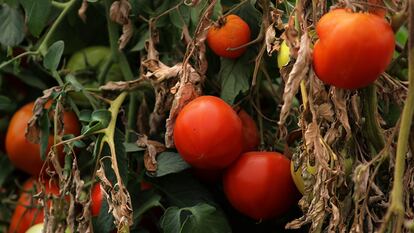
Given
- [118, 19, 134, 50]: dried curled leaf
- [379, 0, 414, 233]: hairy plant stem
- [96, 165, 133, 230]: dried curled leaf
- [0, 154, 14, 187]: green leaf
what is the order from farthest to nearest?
[0, 154, 14, 187]: green leaf, [118, 19, 134, 50]: dried curled leaf, [96, 165, 133, 230]: dried curled leaf, [379, 0, 414, 233]: hairy plant stem

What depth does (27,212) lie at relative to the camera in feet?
3.19

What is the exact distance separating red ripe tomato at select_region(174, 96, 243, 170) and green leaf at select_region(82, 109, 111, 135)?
8cm

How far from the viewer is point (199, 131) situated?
76 centimetres

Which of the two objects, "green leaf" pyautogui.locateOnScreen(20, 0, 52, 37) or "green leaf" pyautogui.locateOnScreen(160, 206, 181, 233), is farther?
"green leaf" pyautogui.locateOnScreen(20, 0, 52, 37)

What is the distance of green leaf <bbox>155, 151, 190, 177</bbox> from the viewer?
0.82 meters

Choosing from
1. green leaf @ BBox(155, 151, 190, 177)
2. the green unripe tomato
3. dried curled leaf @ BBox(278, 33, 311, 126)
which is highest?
dried curled leaf @ BBox(278, 33, 311, 126)

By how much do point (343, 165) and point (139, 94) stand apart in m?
0.34

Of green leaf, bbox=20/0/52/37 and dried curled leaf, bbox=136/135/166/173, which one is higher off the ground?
green leaf, bbox=20/0/52/37

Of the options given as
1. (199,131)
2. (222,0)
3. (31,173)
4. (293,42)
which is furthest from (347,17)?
(31,173)

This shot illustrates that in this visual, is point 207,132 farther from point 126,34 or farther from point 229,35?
point 126,34

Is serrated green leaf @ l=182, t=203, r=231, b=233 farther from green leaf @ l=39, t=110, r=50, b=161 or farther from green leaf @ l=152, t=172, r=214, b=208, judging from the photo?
green leaf @ l=39, t=110, r=50, b=161

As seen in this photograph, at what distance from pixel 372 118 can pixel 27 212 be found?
19.2 inches

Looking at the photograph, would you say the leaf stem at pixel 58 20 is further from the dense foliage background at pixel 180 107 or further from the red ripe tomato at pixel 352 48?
the red ripe tomato at pixel 352 48

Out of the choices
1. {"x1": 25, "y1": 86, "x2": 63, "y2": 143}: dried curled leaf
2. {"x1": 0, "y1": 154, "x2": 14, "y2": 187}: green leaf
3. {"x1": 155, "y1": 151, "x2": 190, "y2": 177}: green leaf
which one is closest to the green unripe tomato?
{"x1": 155, "y1": 151, "x2": 190, "y2": 177}: green leaf
